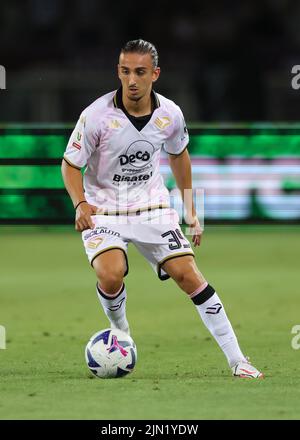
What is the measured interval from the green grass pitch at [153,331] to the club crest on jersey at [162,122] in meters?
1.59

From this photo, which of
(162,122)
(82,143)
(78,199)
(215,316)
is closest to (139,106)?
(162,122)

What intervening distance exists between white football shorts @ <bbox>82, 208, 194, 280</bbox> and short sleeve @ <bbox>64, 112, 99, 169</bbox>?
42 centimetres

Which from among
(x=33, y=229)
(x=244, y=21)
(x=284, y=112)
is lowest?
(x=33, y=229)

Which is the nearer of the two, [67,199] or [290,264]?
[290,264]

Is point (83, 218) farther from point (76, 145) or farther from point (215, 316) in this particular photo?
point (215, 316)

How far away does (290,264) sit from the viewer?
14211 millimetres

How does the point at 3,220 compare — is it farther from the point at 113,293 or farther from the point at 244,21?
the point at 113,293

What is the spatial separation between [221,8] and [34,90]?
12.9 feet

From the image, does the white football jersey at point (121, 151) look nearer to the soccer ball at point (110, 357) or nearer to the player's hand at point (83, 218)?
the player's hand at point (83, 218)

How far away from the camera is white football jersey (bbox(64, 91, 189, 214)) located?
7633mm

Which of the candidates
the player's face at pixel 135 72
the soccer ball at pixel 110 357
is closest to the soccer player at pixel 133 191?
the player's face at pixel 135 72

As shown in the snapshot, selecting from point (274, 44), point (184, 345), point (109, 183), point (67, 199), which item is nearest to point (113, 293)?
point (109, 183)

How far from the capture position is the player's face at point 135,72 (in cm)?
752

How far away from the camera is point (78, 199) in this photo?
24.6 feet
